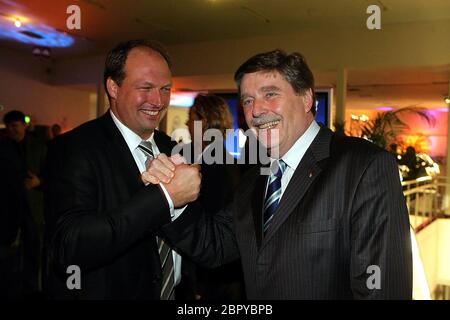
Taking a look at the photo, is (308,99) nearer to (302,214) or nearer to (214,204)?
(302,214)

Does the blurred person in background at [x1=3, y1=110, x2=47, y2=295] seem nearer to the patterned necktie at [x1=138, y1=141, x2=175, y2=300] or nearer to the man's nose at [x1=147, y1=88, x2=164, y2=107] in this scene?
the patterned necktie at [x1=138, y1=141, x2=175, y2=300]

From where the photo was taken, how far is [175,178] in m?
1.30

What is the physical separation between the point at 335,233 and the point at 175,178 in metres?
0.52

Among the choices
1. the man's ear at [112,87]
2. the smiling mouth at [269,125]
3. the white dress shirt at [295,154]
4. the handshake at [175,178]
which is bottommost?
the handshake at [175,178]

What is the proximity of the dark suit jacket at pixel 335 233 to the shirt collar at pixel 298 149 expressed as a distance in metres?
0.04

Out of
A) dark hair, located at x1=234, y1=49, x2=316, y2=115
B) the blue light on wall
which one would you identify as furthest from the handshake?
the blue light on wall

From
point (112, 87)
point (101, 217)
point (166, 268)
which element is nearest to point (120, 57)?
point (112, 87)

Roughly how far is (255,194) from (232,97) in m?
3.32

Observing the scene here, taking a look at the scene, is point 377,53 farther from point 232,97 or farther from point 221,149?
point 221,149

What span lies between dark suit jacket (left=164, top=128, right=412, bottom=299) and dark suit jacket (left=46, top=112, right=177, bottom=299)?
1.21 feet

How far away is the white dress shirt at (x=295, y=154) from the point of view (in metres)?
1.49

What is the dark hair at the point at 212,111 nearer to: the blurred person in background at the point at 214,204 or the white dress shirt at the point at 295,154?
the blurred person in background at the point at 214,204

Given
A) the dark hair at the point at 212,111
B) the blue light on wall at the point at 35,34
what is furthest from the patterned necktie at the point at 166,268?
the blue light on wall at the point at 35,34
